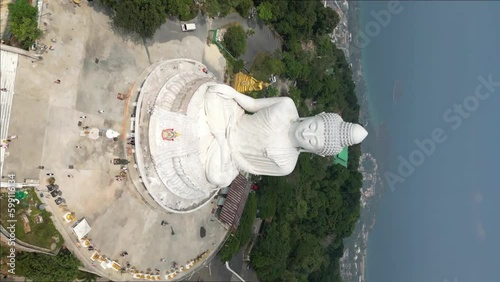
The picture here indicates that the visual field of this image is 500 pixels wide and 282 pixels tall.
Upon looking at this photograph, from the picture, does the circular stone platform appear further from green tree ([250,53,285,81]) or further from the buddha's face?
green tree ([250,53,285,81])

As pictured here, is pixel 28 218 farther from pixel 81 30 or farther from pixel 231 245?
pixel 231 245

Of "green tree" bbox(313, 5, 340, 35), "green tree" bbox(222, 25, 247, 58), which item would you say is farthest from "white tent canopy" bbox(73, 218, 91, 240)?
"green tree" bbox(313, 5, 340, 35)

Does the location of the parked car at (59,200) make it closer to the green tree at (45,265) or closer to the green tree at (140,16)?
the green tree at (45,265)

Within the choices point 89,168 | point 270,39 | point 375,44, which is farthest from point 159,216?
point 375,44

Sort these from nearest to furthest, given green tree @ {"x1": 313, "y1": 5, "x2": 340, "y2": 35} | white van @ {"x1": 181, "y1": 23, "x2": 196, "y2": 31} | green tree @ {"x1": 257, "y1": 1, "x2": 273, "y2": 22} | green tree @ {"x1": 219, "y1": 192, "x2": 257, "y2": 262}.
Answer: white van @ {"x1": 181, "y1": 23, "x2": 196, "y2": 31}
green tree @ {"x1": 219, "y1": 192, "x2": 257, "y2": 262}
green tree @ {"x1": 257, "y1": 1, "x2": 273, "y2": 22}
green tree @ {"x1": 313, "y1": 5, "x2": 340, "y2": 35}

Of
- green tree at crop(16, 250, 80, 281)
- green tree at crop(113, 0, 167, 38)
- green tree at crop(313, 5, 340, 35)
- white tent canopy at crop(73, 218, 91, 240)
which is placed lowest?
green tree at crop(16, 250, 80, 281)

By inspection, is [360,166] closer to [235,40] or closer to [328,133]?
[235,40]
